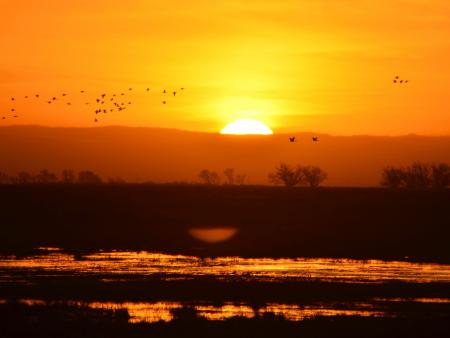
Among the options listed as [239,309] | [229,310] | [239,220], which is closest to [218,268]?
[239,309]

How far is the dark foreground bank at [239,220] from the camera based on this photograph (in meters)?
Answer: 67.8

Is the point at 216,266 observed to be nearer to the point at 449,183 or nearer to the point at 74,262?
the point at 74,262

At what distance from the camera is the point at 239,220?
94.8m

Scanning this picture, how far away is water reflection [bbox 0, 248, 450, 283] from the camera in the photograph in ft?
158

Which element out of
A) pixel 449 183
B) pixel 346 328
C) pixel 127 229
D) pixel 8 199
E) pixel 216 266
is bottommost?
pixel 346 328

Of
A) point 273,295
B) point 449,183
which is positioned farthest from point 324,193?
point 273,295

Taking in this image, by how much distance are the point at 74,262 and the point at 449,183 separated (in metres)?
130

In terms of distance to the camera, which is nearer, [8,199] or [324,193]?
[8,199]

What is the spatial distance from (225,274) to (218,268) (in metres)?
3.33

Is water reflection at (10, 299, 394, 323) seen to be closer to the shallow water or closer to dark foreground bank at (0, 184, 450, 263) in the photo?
the shallow water

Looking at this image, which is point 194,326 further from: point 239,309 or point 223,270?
point 223,270

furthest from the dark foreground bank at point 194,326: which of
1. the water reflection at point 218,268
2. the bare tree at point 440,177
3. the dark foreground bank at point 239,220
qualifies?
the bare tree at point 440,177

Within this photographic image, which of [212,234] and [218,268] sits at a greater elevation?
[212,234]

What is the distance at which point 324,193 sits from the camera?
12044 cm
